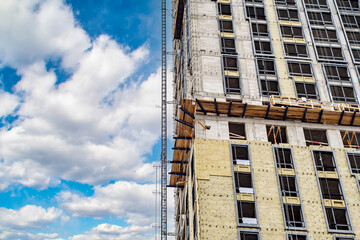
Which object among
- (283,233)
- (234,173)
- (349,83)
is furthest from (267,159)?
(349,83)

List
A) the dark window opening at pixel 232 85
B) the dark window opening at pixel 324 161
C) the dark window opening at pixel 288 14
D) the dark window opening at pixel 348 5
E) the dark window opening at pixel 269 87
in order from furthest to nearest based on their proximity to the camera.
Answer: the dark window opening at pixel 348 5, the dark window opening at pixel 288 14, the dark window opening at pixel 269 87, the dark window opening at pixel 232 85, the dark window opening at pixel 324 161

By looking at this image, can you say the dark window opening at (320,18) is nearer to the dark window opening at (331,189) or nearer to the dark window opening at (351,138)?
the dark window opening at (351,138)

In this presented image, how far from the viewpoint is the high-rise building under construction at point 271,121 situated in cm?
3372

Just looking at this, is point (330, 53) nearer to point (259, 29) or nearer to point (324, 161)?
point (259, 29)

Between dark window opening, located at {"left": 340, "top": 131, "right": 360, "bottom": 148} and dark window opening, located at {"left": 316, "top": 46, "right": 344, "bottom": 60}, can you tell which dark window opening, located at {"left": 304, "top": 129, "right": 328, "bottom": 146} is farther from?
dark window opening, located at {"left": 316, "top": 46, "right": 344, "bottom": 60}

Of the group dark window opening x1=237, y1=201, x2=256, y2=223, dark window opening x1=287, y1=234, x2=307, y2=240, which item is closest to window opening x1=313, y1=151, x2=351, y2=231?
dark window opening x1=287, y1=234, x2=307, y2=240

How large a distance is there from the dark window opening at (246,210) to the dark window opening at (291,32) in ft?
88.7

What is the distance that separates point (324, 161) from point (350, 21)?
26931 millimetres

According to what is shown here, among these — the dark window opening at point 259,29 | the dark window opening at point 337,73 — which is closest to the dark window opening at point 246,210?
the dark window opening at point 337,73

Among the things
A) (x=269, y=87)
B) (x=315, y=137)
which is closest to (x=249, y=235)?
(x=315, y=137)

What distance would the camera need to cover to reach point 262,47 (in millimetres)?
47094

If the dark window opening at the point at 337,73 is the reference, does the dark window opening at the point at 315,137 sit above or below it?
below

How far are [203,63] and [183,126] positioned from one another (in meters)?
9.05

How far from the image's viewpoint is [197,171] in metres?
35.0
